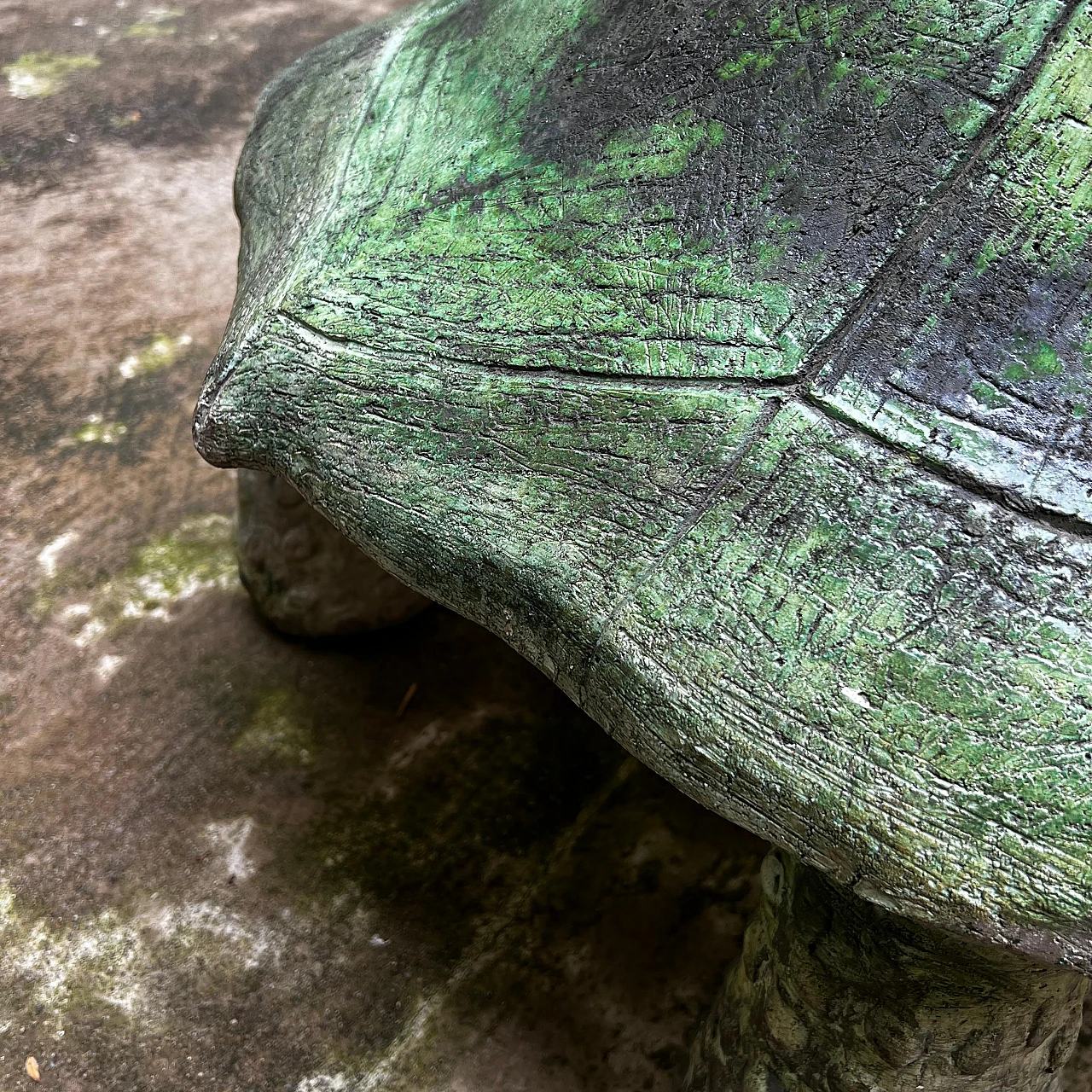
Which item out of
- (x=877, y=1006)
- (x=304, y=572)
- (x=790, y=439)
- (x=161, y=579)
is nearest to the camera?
(x=790, y=439)

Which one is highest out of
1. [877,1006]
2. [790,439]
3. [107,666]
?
[790,439]

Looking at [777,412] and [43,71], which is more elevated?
[777,412]

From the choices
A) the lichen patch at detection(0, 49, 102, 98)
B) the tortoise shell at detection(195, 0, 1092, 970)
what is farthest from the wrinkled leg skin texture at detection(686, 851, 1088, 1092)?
the lichen patch at detection(0, 49, 102, 98)

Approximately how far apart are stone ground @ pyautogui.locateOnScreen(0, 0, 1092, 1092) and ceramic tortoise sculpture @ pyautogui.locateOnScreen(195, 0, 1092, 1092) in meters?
0.33

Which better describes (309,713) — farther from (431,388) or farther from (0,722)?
(431,388)

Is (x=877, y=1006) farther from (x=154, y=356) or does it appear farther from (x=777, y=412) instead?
(x=154, y=356)

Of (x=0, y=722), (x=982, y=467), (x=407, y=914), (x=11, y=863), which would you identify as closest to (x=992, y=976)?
(x=982, y=467)

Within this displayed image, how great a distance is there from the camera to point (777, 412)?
33.2 inches

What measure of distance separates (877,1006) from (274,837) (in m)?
0.90

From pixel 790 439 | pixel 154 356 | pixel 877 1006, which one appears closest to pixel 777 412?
pixel 790 439

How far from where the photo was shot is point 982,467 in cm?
77

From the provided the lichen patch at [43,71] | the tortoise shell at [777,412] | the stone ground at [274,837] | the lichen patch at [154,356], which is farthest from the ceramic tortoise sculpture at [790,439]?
the lichen patch at [43,71]

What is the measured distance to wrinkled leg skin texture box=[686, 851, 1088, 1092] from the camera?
3.01ft

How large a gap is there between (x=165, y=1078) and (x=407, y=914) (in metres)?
0.35
